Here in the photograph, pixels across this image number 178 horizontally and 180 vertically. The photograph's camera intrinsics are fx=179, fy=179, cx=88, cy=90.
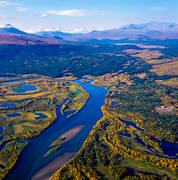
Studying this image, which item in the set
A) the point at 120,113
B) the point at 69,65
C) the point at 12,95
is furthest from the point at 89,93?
the point at 69,65

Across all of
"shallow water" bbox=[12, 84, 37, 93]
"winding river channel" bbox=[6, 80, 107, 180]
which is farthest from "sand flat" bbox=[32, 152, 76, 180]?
"shallow water" bbox=[12, 84, 37, 93]

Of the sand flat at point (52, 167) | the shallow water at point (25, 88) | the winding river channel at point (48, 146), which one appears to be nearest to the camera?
the sand flat at point (52, 167)

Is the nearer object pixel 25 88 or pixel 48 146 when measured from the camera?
pixel 48 146

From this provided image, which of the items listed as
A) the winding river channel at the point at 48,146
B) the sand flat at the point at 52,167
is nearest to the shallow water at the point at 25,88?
the winding river channel at the point at 48,146

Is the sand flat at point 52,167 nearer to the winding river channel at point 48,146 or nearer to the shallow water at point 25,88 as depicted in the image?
the winding river channel at point 48,146

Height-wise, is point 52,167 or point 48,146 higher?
point 48,146

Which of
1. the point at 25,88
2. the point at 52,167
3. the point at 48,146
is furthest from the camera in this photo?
the point at 25,88

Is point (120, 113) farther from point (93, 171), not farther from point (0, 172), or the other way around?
point (0, 172)

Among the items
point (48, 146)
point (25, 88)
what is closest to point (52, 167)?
point (48, 146)

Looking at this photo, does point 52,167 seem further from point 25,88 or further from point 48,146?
point 25,88

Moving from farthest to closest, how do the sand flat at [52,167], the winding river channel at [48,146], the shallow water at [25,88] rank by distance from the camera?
the shallow water at [25,88] < the winding river channel at [48,146] < the sand flat at [52,167]
